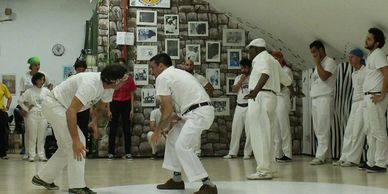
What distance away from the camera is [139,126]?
405 inches

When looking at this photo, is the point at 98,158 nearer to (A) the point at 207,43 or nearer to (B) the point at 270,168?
(A) the point at 207,43

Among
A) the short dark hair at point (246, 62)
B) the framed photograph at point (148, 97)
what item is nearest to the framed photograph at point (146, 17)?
the framed photograph at point (148, 97)

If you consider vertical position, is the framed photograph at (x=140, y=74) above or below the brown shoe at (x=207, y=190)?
above

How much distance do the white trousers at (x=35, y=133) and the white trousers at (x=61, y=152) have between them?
4350mm

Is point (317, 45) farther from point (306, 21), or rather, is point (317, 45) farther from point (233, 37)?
point (233, 37)

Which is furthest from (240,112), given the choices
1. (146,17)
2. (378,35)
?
(378,35)

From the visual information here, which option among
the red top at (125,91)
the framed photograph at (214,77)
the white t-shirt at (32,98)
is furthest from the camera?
the framed photograph at (214,77)

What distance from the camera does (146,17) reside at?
10.4 metres

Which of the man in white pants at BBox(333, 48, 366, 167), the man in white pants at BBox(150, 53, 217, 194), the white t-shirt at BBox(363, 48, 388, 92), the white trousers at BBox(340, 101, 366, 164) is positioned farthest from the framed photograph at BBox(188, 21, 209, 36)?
the man in white pants at BBox(150, 53, 217, 194)

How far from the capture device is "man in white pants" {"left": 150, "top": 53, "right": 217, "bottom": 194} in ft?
15.9

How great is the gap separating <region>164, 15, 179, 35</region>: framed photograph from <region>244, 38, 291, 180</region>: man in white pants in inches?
165

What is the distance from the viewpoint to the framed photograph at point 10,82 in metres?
13.5

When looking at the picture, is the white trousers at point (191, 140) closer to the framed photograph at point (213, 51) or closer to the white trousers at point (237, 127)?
the white trousers at point (237, 127)

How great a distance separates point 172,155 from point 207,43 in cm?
550
